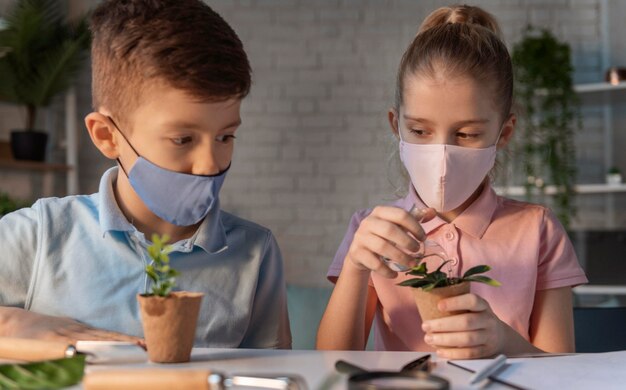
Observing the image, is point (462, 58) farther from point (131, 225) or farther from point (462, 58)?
point (131, 225)

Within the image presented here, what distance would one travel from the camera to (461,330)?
1009mm

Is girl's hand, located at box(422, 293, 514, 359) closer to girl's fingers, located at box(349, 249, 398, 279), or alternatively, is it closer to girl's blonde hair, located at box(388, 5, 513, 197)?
girl's fingers, located at box(349, 249, 398, 279)

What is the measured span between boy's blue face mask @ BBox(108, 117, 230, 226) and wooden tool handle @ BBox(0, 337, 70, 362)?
1.14 ft

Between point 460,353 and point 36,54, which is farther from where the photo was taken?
point 36,54

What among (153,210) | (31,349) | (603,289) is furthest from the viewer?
(603,289)

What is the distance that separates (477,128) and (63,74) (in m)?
3.97

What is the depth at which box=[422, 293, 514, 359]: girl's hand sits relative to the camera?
1.00 m

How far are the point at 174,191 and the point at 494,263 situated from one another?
2.08 feet

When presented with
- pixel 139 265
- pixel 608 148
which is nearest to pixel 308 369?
pixel 139 265

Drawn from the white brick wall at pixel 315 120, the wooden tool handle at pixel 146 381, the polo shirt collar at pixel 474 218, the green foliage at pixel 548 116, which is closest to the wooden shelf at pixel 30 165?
the white brick wall at pixel 315 120

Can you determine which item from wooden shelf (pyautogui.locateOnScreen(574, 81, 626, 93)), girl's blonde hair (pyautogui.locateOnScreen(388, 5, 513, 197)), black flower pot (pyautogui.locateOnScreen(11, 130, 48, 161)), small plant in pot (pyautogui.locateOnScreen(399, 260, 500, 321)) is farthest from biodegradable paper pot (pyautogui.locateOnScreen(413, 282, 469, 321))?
black flower pot (pyautogui.locateOnScreen(11, 130, 48, 161))

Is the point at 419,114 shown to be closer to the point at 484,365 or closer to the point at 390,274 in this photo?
the point at 390,274

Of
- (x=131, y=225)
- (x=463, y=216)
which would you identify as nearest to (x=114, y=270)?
(x=131, y=225)

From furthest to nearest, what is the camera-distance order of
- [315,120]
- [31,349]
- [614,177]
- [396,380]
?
1. [315,120]
2. [614,177]
3. [31,349]
4. [396,380]
